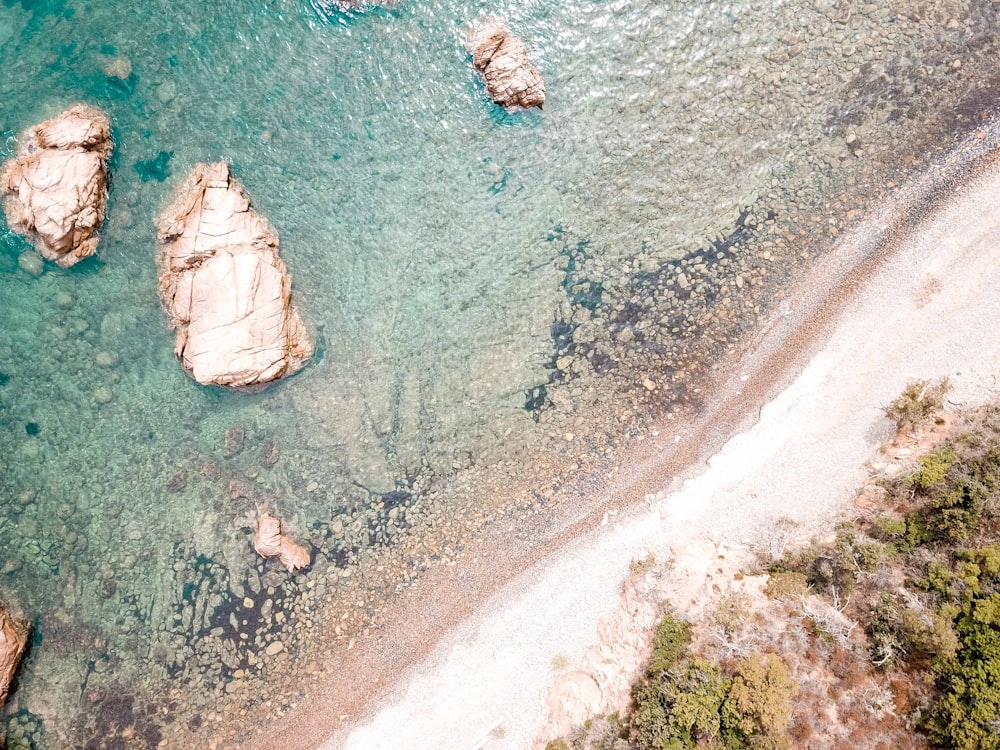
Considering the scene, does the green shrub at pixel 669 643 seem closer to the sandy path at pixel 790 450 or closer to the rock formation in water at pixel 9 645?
the sandy path at pixel 790 450

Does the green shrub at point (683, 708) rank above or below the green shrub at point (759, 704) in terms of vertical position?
below

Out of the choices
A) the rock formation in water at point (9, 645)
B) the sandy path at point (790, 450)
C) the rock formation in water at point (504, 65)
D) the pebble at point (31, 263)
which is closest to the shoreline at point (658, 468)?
the sandy path at point (790, 450)

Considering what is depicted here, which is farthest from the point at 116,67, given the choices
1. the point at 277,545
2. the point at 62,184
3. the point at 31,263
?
the point at 277,545

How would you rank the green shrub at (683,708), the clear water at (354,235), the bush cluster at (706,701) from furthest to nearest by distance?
the clear water at (354,235), the green shrub at (683,708), the bush cluster at (706,701)

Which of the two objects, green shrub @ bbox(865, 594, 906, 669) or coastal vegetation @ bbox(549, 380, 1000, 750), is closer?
coastal vegetation @ bbox(549, 380, 1000, 750)

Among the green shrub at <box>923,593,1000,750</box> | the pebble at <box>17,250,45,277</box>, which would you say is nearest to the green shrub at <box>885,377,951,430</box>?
the green shrub at <box>923,593,1000,750</box>

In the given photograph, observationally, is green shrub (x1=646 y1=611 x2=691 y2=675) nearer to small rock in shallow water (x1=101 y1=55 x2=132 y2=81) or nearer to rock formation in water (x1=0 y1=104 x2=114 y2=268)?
rock formation in water (x1=0 y1=104 x2=114 y2=268)
